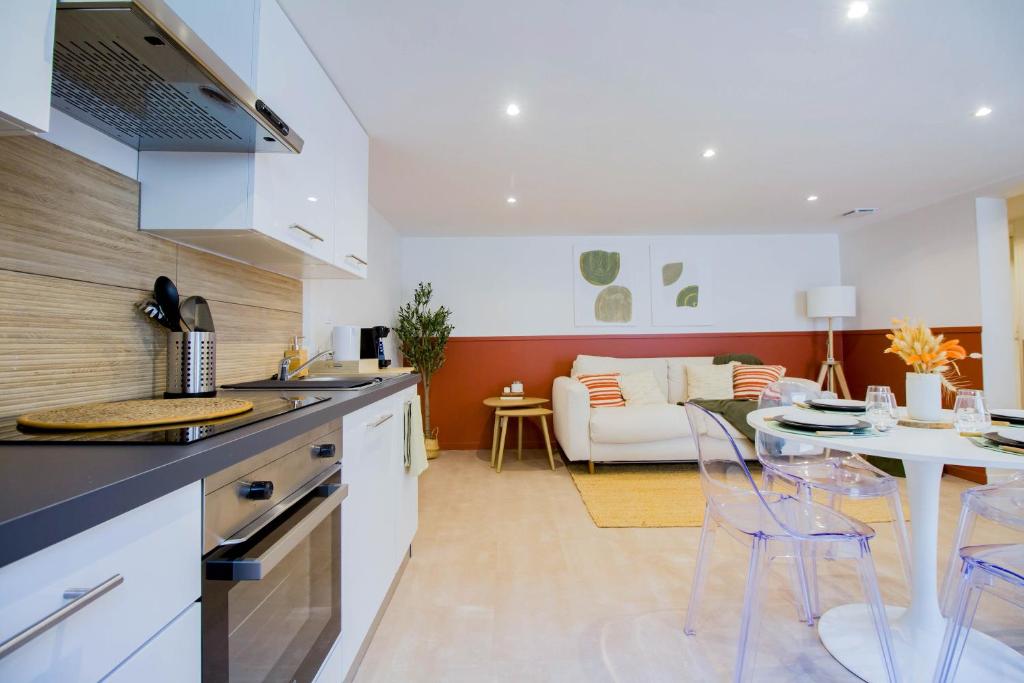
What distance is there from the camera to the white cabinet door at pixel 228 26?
1.08 meters

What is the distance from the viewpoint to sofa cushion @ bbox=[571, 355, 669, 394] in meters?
4.38

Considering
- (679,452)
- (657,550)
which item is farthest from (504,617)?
(679,452)

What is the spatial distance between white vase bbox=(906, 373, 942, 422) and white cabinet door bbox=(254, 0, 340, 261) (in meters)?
2.24

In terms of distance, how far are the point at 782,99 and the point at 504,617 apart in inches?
103

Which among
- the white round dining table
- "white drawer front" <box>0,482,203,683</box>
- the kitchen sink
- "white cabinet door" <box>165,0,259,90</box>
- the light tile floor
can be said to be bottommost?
the light tile floor

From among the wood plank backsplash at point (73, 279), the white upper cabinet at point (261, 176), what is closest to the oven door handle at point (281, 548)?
the wood plank backsplash at point (73, 279)

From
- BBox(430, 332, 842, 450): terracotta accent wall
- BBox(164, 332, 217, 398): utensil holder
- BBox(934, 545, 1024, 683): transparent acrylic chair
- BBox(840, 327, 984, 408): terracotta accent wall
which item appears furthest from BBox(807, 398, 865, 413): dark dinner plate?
BBox(430, 332, 842, 450): terracotta accent wall

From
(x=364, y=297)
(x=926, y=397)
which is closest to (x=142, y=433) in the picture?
(x=926, y=397)

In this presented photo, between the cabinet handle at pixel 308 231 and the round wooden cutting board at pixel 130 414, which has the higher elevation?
the cabinet handle at pixel 308 231

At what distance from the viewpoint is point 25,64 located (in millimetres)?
697

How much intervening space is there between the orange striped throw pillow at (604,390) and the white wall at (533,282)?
689 mm

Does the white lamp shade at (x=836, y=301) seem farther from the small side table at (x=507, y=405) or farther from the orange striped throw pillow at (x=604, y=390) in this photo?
the small side table at (x=507, y=405)

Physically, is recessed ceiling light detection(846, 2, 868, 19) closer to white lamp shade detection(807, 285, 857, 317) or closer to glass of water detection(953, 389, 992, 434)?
glass of water detection(953, 389, 992, 434)

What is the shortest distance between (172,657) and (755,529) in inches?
57.3
